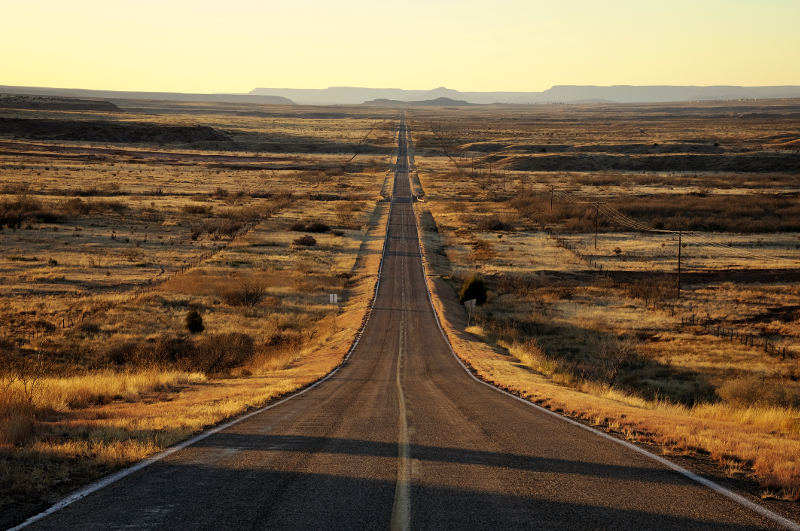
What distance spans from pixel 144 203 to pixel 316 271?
41.5m

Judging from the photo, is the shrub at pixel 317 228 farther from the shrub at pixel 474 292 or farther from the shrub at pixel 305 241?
the shrub at pixel 474 292

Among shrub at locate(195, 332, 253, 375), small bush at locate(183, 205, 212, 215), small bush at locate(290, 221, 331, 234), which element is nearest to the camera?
shrub at locate(195, 332, 253, 375)

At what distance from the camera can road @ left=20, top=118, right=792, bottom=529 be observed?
24.1ft

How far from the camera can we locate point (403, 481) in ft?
29.0

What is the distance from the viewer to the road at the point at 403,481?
7344 mm

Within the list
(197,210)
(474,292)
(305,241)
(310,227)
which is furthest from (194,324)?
(197,210)

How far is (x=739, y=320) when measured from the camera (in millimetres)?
42906

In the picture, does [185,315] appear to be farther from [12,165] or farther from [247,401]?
[12,165]

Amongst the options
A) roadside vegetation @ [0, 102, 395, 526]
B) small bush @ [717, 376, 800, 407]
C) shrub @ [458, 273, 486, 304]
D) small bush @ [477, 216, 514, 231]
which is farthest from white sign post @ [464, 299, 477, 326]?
small bush @ [477, 216, 514, 231]

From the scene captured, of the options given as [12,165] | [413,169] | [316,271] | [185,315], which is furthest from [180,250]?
[413,169]

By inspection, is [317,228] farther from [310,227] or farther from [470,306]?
[470,306]

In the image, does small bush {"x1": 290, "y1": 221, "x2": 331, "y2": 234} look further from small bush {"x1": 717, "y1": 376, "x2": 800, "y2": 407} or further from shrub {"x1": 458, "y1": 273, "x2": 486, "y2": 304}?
small bush {"x1": 717, "y1": 376, "x2": 800, "y2": 407}

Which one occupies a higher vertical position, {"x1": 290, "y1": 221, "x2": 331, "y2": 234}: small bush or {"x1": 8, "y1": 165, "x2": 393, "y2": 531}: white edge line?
{"x1": 8, "y1": 165, "x2": 393, "y2": 531}: white edge line

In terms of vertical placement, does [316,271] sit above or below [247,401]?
below
